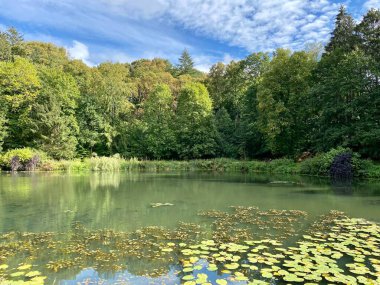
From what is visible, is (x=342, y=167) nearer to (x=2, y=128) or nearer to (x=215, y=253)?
(x=215, y=253)

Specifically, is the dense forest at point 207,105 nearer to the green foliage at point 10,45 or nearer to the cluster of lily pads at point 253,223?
the green foliage at point 10,45

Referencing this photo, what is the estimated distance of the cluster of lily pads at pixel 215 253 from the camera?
4.80 metres

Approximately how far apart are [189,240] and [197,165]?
25.9 metres

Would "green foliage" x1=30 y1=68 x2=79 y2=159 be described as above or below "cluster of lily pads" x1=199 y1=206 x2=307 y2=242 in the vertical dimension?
above

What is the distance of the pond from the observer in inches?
193

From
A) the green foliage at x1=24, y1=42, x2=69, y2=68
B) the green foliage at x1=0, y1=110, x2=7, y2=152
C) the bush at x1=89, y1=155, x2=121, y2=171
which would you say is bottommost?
the bush at x1=89, y1=155, x2=121, y2=171

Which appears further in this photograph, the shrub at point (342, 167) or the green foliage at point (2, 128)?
the green foliage at point (2, 128)

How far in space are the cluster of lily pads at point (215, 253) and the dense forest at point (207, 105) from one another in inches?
644

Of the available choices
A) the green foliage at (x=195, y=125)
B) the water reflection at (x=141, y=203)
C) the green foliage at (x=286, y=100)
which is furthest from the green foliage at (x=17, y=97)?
the green foliage at (x=286, y=100)

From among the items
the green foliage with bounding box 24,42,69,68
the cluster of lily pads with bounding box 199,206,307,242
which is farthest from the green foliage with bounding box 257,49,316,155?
the green foliage with bounding box 24,42,69,68

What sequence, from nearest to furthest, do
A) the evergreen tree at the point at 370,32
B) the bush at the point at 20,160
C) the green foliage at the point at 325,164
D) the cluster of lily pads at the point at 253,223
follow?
the cluster of lily pads at the point at 253,223 < the green foliage at the point at 325,164 < the evergreen tree at the point at 370,32 < the bush at the point at 20,160

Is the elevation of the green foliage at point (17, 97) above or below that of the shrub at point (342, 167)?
above

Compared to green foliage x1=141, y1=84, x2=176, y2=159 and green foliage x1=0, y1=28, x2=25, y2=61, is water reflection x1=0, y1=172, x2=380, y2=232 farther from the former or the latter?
green foliage x1=0, y1=28, x2=25, y2=61

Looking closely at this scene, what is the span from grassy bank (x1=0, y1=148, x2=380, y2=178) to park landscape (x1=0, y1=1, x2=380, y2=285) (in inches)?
5.1
